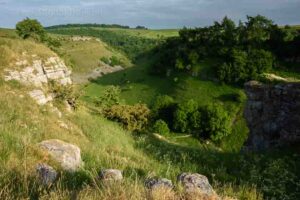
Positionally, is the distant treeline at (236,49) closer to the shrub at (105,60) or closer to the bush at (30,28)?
the bush at (30,28)

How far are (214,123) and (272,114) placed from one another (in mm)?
40500

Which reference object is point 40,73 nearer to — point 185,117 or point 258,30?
point 185,117

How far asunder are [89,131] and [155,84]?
224 ft

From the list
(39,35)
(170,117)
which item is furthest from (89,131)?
(39,35)

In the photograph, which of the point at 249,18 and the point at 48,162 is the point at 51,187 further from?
the point at 249,18

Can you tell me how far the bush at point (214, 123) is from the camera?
218ft

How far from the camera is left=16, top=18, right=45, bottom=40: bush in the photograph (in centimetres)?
7806

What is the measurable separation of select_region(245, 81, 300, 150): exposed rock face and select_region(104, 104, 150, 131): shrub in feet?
79.3

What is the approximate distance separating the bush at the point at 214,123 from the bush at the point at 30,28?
3180 centimetres

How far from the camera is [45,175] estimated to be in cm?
825

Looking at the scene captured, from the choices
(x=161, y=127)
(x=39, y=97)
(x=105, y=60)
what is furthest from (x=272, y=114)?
(x=105, y=60)

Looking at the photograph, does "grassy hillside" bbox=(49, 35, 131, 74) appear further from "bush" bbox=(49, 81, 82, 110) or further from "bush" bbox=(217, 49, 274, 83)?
"bush" bbox=(49, 81, 82, 110)

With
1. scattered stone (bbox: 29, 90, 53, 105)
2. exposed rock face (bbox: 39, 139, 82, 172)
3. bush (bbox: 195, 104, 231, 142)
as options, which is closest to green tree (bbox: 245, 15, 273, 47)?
bush (bbox: 195, 104, 231, 142)

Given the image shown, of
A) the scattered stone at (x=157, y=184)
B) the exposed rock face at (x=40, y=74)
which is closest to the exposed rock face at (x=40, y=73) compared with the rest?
the exposed rock face at (x=40, y=74)
